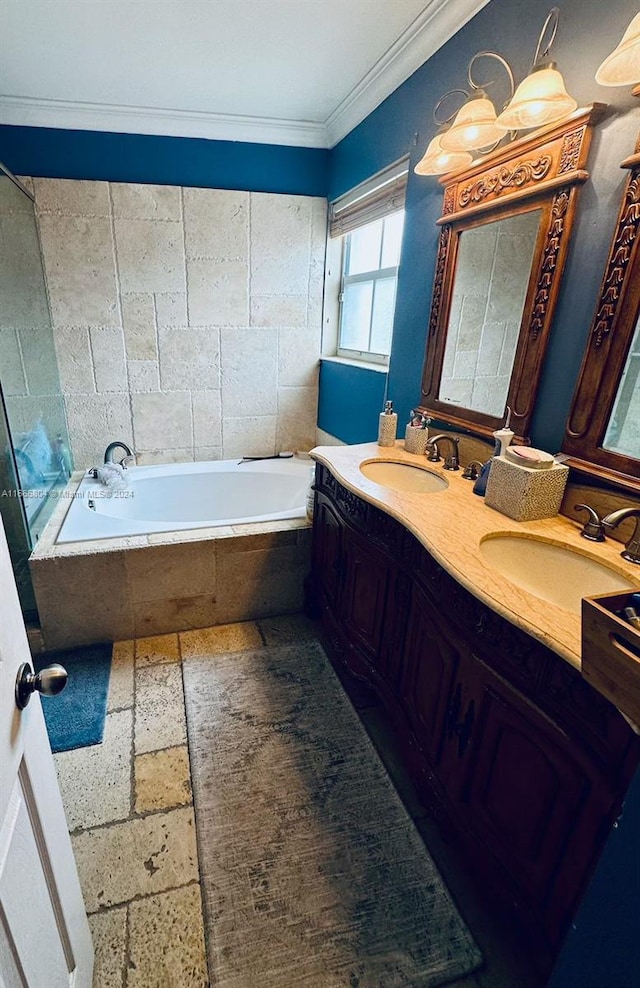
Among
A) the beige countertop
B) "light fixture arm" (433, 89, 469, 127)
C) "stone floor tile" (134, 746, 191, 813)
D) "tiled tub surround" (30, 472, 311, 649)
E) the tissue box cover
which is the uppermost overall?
"light fixture arm" (433, 89, 469, 127)

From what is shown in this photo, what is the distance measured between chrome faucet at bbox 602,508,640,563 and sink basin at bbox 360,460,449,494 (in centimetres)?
73

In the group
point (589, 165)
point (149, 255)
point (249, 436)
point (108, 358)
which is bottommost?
point (249, 436)

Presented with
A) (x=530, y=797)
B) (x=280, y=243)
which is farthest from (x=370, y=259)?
(x=530, y=797)

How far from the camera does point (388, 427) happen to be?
205 centimetres

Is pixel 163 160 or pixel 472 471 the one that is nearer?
pixel 472 471

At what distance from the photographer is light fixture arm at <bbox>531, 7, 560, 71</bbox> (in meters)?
1.25

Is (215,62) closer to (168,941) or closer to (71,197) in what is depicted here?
(71,197)

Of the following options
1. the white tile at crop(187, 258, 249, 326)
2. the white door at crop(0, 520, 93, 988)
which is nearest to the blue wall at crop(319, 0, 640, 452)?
the white tile at crop(187, 258, 249, 326)

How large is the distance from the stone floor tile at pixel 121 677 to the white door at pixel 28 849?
96 centimetres

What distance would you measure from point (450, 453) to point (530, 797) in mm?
1238

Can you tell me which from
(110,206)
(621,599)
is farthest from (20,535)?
(621,599)

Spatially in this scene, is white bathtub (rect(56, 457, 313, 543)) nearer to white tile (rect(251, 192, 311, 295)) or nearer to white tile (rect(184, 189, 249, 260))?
white tile (rect(251, 192, 311, 295))

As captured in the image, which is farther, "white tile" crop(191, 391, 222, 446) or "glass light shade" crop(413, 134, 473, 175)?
"white tile" crop(191, 391, 222, 446)

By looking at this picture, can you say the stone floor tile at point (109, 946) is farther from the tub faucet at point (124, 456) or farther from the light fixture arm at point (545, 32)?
the light fixture arm at point (545, 32)
